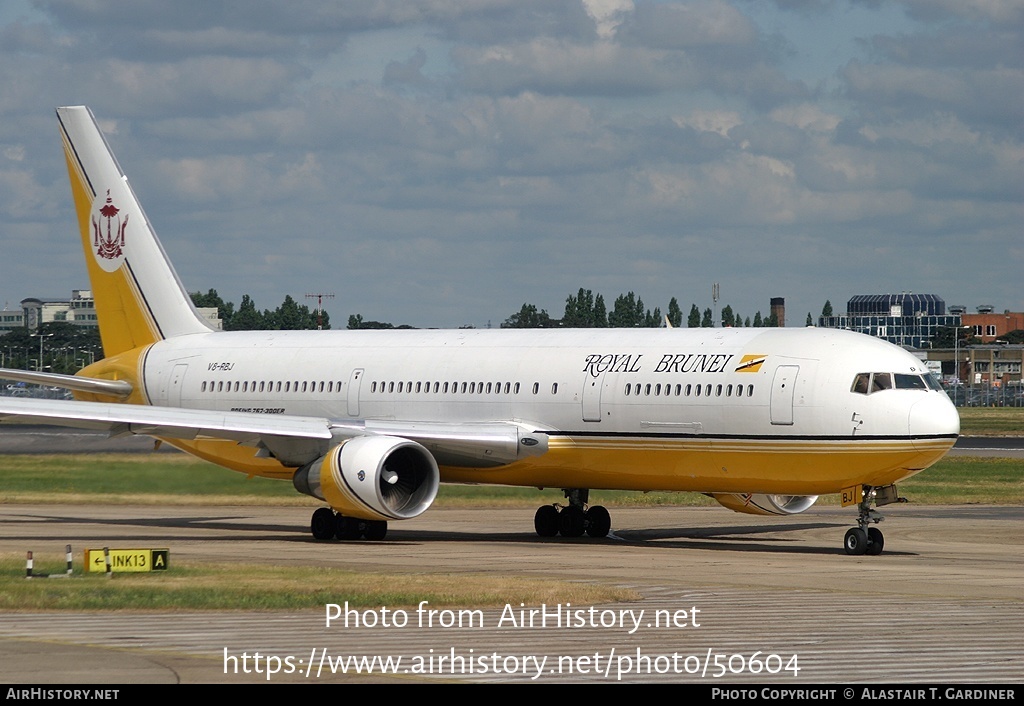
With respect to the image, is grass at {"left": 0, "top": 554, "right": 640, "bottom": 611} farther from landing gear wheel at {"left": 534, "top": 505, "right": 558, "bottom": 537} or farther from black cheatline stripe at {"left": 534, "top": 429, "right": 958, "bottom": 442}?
landing gear wheel at {"left": 534, "top": 505, "right": 558, "bottom": 537}

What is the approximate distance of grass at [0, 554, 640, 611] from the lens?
22.8 meters

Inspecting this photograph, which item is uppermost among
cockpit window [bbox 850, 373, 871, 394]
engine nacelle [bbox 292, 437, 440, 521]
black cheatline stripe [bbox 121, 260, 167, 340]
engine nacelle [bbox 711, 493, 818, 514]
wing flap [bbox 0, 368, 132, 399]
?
black cheatline stripe [bbox 121, 260, 167, 340]

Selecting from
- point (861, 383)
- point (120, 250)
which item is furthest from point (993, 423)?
point (861, 383)

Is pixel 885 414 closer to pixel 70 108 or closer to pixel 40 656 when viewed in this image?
pixel 40 656

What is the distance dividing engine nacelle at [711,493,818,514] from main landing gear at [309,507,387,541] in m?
8.02

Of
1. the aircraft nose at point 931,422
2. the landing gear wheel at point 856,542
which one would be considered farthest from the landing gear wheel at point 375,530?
the aircraft nose at point 931,422

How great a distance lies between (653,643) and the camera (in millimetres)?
18969

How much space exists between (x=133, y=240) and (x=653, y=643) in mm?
29241

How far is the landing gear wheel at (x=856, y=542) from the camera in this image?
32156mm

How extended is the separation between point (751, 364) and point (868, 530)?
13.4 feet

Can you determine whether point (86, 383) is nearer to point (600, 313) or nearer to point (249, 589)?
point (249, 589)

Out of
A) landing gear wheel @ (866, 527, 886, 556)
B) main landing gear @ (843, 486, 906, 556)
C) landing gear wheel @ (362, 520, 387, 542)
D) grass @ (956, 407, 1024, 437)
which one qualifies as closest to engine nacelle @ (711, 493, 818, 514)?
main landing gear @ (843, 486, 906, 556)

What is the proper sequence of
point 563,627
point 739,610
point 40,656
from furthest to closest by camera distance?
point 739,610 → point 563,627 → point 40,656

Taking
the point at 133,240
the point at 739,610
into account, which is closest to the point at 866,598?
the point at 739,610
